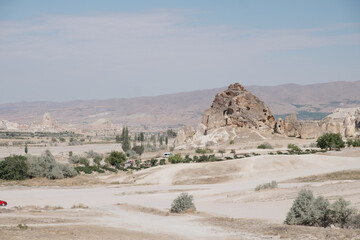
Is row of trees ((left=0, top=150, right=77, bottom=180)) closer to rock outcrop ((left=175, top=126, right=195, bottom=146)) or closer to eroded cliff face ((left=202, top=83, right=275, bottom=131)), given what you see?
rock outcrop ((left=175, top=126, right=195, bottom=146))

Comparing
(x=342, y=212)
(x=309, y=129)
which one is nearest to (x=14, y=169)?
(x=342, y=212)

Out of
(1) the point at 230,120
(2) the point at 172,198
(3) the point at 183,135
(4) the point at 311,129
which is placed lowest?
(2) the point at 172,198

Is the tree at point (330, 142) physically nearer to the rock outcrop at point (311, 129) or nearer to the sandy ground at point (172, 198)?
the sandy ground at point (172, 198)

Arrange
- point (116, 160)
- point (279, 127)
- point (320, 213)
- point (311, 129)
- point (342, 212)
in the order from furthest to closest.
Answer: point (311, 129) < point (279, 127) < point (116, 160) < point (320, 213) < point (342, 212)

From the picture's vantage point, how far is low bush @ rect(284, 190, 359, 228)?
18016 mm

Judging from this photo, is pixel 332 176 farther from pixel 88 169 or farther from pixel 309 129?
pixel 309 129

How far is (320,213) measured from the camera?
18812 mm

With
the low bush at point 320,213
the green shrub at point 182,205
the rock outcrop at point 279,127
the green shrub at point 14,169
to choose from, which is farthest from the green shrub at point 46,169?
the rock outcrop at point 279,127

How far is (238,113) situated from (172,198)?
160 feet

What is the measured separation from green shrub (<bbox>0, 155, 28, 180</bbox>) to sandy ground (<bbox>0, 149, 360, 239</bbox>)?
135 inches

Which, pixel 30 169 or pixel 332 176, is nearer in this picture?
pixel 332 176

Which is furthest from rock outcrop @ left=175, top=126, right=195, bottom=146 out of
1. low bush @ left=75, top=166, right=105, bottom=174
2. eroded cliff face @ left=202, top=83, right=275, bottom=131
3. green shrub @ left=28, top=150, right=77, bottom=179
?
green shrub @ left=28, top=150, right=77, bottom=179

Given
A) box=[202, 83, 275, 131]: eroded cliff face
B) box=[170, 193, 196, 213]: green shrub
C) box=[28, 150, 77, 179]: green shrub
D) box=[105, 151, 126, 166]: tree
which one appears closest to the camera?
box=[170, 193, 196, 213]: green shrub

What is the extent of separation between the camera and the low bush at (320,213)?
18016 mm
